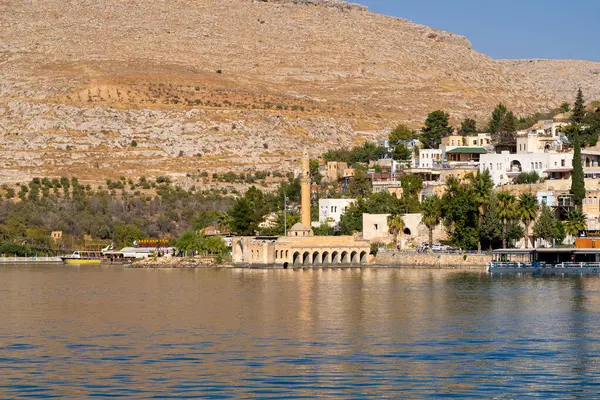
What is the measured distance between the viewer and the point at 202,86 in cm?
16800

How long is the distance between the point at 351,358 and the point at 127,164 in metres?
109

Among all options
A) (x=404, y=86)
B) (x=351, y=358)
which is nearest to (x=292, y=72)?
(x=404, y=86)

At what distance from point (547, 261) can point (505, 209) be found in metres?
4.59

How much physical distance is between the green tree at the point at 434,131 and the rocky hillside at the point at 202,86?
21692 mm

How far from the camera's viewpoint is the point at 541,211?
93.8m

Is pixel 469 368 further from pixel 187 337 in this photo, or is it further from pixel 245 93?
pixel 245 93

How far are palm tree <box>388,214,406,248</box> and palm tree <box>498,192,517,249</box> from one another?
336 inches

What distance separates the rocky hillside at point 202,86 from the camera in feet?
508

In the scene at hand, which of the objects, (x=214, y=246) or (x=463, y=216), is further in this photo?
(x=214, y=246)

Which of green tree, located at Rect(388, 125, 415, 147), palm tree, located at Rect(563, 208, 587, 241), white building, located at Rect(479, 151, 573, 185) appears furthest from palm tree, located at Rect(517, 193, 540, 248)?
green tree, located at Rect(388, 125, 415, 147)

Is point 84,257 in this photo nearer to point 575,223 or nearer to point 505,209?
point 505,209

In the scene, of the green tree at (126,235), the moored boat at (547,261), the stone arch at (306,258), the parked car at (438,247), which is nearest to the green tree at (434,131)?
the green tree at (126,235)

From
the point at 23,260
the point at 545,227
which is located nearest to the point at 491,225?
the point at 545,227

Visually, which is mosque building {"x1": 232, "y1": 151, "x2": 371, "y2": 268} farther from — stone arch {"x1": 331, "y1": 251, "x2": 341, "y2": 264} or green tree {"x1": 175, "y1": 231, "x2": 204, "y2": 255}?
green tree {"x1": 175, "y1": 231, "x2": 204, "y2": 255}
